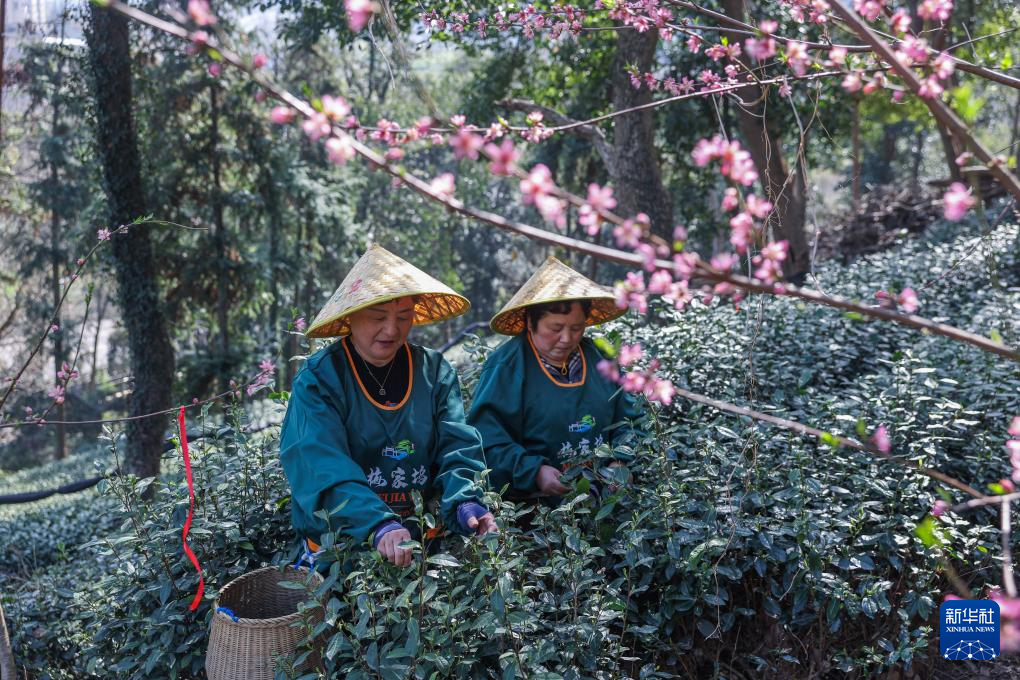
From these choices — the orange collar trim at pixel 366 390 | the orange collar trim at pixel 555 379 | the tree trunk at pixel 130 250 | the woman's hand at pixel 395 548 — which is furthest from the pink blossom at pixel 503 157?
the tree trunk at pixel 130 250

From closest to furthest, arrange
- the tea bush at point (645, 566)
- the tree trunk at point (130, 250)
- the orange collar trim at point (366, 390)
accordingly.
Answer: the tea bush at point (645, 566) < the orange collar trim at point (366, 390) < the tree trunk at point (130, 250)

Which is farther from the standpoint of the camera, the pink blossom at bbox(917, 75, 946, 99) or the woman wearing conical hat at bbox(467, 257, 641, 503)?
the woman wearing conical hat at bbox(467, 257, 641, 503)

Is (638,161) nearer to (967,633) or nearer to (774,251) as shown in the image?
(967,633)

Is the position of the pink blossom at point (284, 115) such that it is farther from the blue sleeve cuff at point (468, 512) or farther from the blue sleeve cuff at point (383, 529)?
the blue sleeve cuff at point (468, 512)

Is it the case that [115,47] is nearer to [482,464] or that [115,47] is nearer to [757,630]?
[482,464]

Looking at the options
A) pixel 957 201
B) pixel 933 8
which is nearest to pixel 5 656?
pixel 957 201

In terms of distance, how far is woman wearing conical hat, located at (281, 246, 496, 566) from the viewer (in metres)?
2.77

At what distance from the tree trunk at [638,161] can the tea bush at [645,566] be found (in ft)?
13.4

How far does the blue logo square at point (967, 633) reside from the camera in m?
2.90

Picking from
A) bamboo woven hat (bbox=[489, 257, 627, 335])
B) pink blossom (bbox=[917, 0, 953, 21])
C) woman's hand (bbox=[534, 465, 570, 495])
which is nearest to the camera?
pink blossom (bbox=[917, 0, 953, 21])

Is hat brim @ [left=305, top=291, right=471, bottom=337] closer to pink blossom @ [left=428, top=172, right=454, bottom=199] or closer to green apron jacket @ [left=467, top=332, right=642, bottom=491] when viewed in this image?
green apron jacket @ [left=467, top=332, right=642, bottom=491]

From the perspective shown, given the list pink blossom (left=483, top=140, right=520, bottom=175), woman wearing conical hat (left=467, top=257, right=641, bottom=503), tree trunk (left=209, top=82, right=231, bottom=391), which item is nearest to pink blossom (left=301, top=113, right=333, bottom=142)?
pink blossom (left=483, top=140, right=520, bottom=175)

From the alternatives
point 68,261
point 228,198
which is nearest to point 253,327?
point 68,261

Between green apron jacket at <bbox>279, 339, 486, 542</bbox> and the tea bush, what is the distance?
7.8 inches
